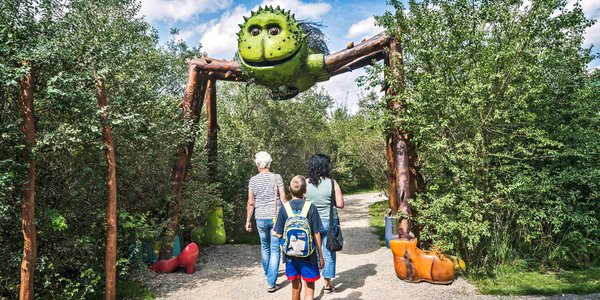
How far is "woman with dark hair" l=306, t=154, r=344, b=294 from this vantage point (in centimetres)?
405

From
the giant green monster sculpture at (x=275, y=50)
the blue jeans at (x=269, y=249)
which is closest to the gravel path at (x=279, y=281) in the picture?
the blue jeans at (x=269, y=249)

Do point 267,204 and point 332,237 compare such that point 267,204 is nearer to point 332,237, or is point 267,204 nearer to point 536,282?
point 332,237

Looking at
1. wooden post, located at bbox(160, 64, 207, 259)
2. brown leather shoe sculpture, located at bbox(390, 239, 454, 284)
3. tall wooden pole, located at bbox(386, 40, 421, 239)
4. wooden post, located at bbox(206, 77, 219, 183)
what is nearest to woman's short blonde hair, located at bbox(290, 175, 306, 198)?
brown leather shoe sculpture, located at bbox(390, 239, 454, 284)

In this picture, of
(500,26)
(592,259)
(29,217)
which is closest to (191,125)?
(29,217)

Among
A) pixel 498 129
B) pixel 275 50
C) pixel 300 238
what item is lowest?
pixel 300 238

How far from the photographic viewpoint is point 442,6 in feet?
15.6

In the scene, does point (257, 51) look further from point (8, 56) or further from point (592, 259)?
point (592, 259)

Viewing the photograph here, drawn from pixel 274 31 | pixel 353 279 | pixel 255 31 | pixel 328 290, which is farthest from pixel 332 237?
pixel 255 31

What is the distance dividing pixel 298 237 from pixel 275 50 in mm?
3132

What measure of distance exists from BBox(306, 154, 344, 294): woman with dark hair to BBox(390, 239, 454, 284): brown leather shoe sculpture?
97 centimetres

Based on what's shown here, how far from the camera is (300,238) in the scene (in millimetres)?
3068

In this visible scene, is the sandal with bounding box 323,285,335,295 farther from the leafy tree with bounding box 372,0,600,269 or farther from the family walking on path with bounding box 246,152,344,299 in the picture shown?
the leafy tree with bounding box 372,0,600,269

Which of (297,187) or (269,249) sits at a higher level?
(297,187)

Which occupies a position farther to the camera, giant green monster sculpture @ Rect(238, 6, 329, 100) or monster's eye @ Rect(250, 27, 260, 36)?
monster's eye @ Rect(250, 27, 260, 36)
